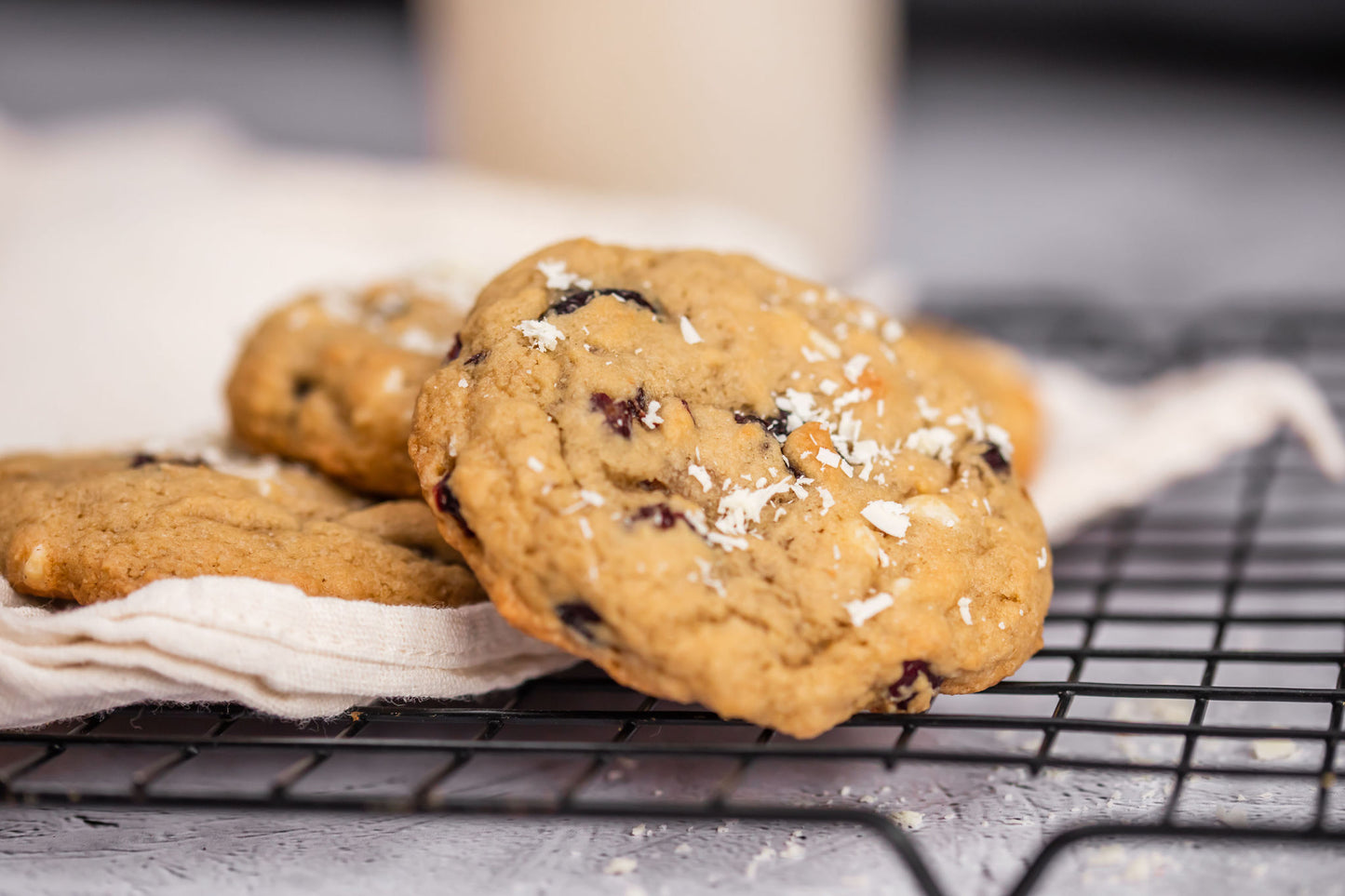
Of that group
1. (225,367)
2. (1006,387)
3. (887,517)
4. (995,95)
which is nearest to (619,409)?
(887,517)

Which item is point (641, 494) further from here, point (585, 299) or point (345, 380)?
point (345, 380)

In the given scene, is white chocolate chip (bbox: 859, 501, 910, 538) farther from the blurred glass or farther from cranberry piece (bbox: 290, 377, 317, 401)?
the blurred glass

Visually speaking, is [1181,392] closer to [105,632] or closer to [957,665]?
[957,665]

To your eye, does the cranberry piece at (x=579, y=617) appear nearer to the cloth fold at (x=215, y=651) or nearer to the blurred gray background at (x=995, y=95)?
the cloth fold at (x=215, y=651)

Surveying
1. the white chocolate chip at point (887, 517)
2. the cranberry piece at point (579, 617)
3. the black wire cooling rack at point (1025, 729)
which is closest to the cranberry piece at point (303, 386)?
the black wire cooling rack at point (1025, 729)

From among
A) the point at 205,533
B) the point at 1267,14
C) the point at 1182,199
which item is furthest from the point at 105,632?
the point at 1267,14

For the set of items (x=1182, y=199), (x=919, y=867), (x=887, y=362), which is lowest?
(x=1182, y=199)
